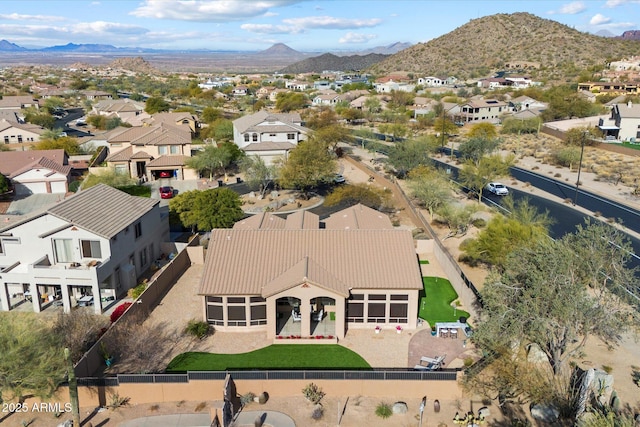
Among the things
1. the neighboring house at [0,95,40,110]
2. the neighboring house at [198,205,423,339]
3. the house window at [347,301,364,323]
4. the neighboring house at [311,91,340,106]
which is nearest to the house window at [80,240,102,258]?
the neighboring house at [198,205,423,339]

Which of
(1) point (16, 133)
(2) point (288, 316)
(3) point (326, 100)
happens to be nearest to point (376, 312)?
(2) point (288, 316)

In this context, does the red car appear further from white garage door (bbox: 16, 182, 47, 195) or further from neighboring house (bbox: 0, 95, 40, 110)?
neighboring house (bbox: 0, 95, 40, 110)

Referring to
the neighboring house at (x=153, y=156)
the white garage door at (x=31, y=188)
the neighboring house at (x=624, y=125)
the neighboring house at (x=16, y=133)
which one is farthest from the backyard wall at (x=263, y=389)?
the neighboring house at (x=624, y=125)

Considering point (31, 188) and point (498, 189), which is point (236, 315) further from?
point (31, 188)

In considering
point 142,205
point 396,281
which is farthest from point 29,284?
point 396,281

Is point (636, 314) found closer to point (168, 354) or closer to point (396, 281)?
point (396, 281)
